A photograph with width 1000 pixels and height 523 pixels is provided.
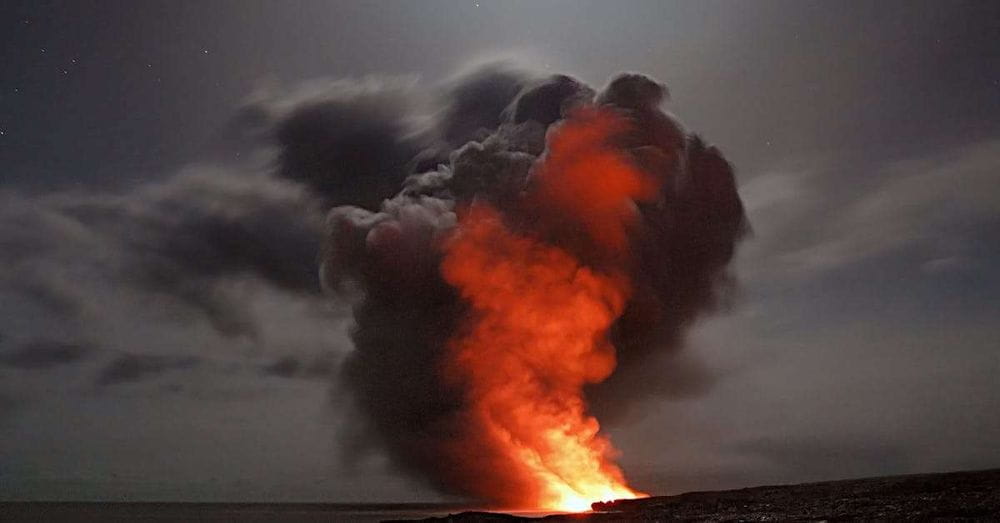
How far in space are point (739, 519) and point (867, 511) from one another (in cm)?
934

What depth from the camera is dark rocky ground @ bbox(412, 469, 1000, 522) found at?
55031mm

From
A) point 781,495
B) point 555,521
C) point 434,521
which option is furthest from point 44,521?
point 781,495

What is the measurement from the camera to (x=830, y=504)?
66.4 m

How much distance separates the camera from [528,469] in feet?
287

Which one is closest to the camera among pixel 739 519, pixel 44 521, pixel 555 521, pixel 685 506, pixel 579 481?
pixel 739 519

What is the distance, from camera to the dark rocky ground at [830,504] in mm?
55031

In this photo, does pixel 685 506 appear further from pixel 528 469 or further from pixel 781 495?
pixel 528 469

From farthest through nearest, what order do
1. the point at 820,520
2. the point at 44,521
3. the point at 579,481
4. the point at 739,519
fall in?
the point at 44,521 → the point at 579,481 → the point at 739,519 → the point at 820,520

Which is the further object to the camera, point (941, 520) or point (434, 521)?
point (434, 521)

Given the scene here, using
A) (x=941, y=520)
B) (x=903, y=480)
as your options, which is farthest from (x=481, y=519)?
(x=903, y=480)

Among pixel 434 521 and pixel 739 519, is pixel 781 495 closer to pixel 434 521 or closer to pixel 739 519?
pixel 739 519

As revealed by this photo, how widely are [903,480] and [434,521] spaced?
4800 centimetres

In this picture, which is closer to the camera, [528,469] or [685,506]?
[685,506]

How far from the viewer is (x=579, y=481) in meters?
83.1
